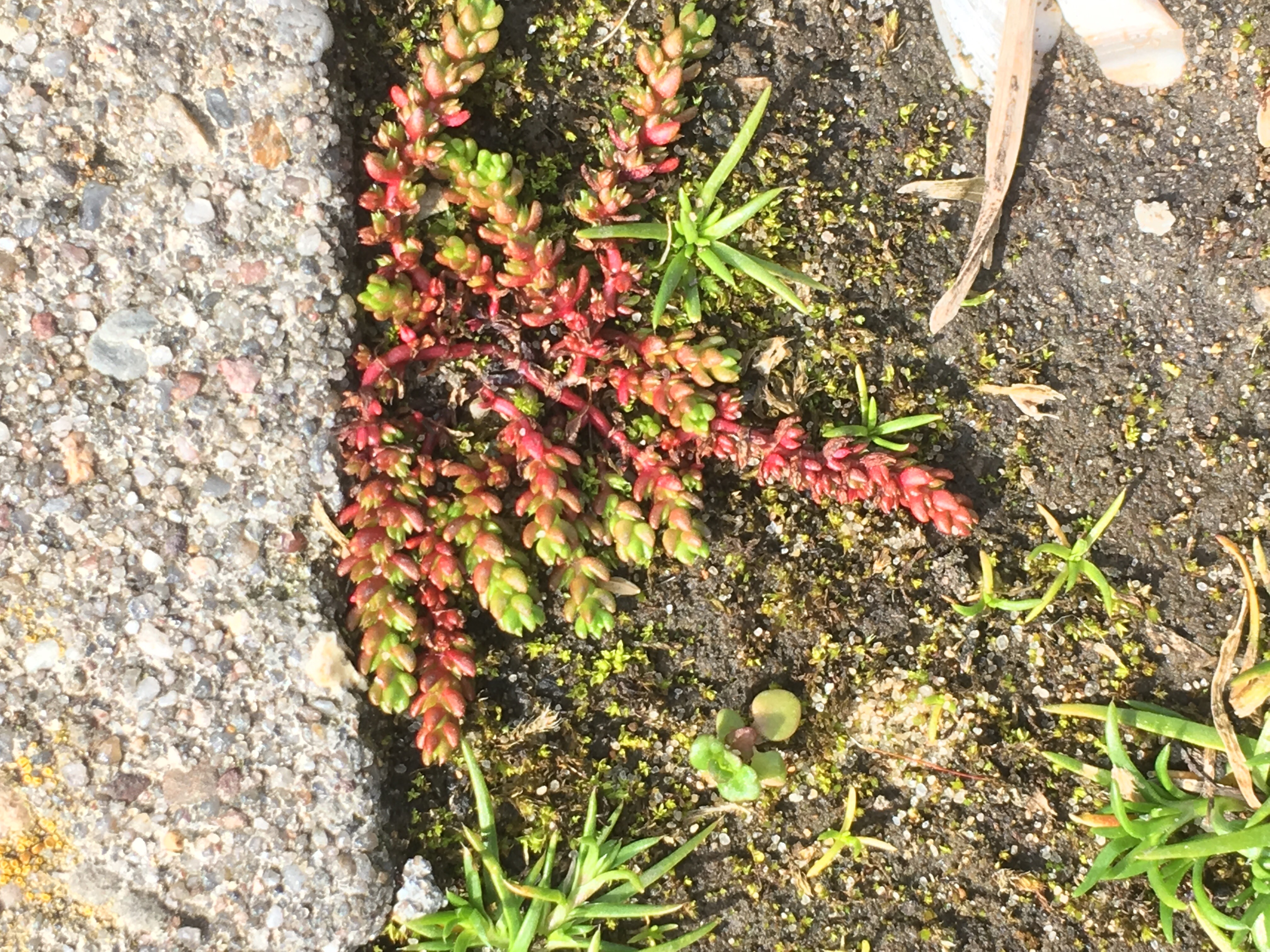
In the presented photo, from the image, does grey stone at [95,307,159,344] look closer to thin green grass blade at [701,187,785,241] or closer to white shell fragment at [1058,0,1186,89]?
thin green grass blade at [701,187,785,241]

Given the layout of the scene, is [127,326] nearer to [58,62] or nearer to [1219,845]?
[58,62]

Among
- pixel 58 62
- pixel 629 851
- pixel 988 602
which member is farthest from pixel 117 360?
pixel 988 602

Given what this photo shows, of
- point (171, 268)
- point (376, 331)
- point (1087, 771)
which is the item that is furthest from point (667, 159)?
point (1087, 771)

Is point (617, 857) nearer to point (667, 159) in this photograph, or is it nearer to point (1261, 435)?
point (667, 159)

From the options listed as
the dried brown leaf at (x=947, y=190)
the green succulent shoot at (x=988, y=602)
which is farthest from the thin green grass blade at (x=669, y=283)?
the green succulent shoot at (x=988, y=602)

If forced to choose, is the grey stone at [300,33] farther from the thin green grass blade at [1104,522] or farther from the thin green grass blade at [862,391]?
the thin green grass blade at [1104,522]

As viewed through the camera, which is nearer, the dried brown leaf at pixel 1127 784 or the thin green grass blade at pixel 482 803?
the thin green grass blade at pixel 482 803

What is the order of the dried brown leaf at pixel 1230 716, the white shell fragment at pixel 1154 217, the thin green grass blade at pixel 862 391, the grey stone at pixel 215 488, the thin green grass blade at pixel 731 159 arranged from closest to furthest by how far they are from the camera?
1. the grey stone at pixel 215 488
2. the thin green grass blade at pixel 731 159
3. the dried brown leaf at pixel 1230 716
4. the thin green grass blade at pixel 862 391
5. the white shell fragment at pixel 1154 217
